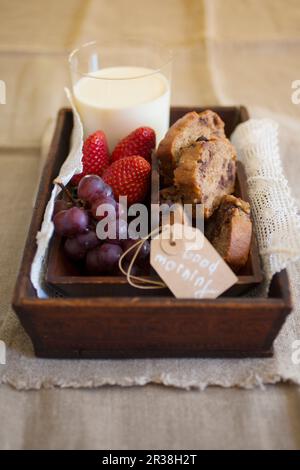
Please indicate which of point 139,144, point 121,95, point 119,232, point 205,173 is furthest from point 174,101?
point 119,232

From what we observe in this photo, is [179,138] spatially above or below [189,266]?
above

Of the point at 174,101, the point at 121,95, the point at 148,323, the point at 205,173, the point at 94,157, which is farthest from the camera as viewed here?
the point at 174,101

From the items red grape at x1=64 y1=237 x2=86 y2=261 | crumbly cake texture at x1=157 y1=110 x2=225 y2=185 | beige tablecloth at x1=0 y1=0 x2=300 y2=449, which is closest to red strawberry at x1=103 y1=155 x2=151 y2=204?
crumbly cake texture at x1=157 y1=110 x2=225 y2=185

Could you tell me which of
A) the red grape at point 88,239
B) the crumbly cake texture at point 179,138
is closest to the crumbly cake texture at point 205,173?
the crumbly cake texture at point 179,138

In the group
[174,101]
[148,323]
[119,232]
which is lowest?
[148,323]

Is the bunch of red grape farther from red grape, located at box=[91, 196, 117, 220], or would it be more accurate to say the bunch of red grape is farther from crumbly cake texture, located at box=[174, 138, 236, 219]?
crumbly cake texture, located at box=[174, 138, 236, 219]

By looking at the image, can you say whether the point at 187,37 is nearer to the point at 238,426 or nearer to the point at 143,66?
the point at 143,66

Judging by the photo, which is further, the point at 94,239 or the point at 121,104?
the point at 121,104

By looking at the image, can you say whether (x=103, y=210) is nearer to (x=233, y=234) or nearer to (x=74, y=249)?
(x=74, y=249)
